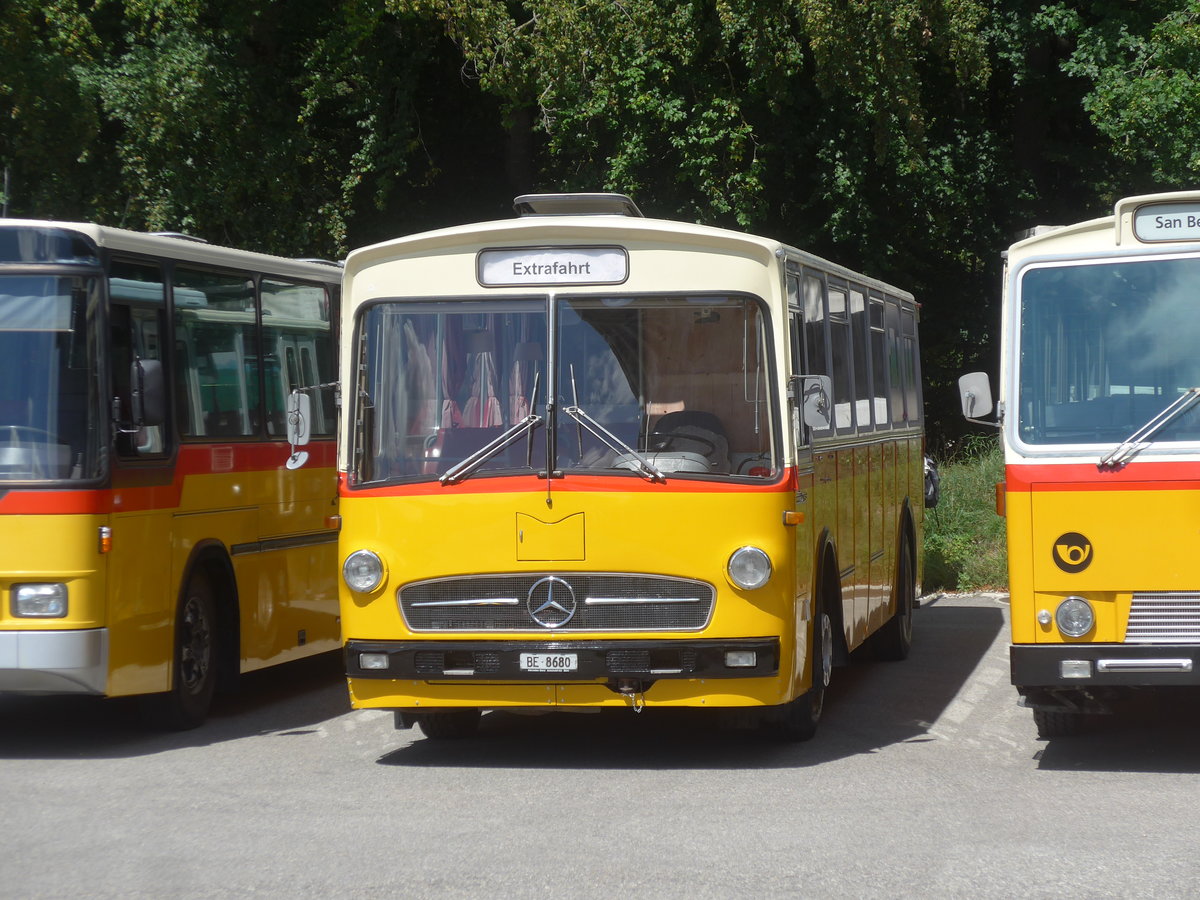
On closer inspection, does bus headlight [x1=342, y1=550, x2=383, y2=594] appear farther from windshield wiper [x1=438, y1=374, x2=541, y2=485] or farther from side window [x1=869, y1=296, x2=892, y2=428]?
side window [x1=869, y1=296, x2=892, y2=428]

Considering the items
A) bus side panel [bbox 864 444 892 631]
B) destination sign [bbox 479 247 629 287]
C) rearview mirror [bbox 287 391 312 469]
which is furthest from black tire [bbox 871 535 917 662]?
rearview mirror [bbox 287 391 312 469]

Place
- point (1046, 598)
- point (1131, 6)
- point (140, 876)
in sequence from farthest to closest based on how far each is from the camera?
1. point (1131, 6)
2. point (1046, 598)
3. point (140, 876)

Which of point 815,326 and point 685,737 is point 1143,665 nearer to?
point 685,737

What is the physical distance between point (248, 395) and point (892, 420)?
5.52 m

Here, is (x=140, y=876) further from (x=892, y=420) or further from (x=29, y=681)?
(x=892, y=420)

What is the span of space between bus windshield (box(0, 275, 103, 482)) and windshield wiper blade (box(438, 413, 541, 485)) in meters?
2.02

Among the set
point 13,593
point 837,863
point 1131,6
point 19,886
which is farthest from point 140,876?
point 1131,6

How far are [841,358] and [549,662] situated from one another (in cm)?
376

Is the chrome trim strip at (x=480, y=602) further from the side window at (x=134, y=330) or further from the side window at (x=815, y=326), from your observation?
the side window at (x=815, y=326)

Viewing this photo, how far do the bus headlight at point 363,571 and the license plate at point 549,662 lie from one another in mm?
890

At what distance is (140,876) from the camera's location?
6.98m

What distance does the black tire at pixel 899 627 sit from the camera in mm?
14773

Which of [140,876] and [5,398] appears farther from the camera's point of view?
[5,398]

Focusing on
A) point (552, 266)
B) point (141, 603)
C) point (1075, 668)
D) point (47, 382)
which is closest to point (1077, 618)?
point (1075, 668)
